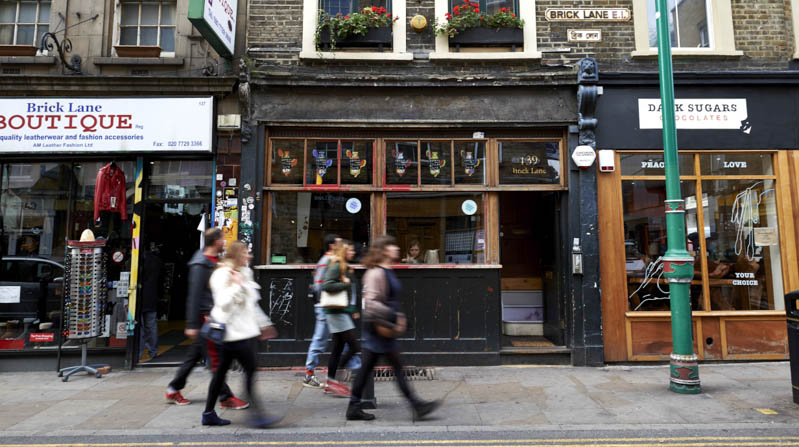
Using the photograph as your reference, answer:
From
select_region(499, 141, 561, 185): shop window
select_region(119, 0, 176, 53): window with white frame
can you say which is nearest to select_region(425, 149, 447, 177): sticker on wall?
select_region(499, 141, 561, 185): shop window

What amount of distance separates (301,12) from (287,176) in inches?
110

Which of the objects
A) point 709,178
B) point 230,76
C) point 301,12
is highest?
point 301,12

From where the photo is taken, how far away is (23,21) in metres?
7.99

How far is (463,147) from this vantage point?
7812 mm

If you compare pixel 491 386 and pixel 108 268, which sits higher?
pixel 108 268

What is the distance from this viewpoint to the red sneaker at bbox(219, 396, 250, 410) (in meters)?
5.21

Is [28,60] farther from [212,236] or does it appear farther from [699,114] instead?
[699,114]

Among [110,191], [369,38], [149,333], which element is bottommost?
[149,333]

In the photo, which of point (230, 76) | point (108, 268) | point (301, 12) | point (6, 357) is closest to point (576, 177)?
point (301, 12)

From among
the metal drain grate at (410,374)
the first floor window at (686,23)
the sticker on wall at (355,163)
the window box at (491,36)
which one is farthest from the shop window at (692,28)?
the metal drain grate at (410,374)

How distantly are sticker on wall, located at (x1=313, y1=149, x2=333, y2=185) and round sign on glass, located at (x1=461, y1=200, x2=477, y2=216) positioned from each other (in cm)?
232

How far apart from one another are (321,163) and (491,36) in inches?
140

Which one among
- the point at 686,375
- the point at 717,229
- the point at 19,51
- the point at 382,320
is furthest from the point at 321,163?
the point at 717,229

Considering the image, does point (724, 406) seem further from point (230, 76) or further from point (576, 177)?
point (230, 76)
